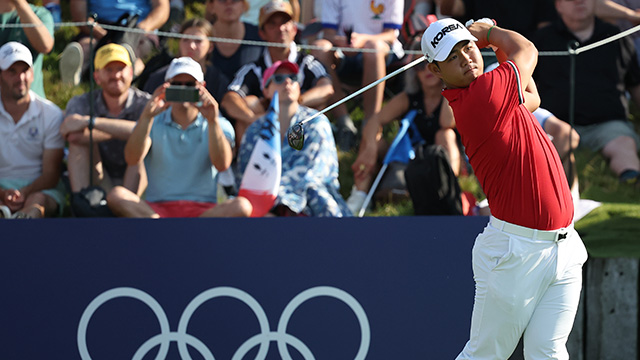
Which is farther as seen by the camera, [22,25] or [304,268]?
[22,25]

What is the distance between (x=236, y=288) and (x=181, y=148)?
129 centimetres

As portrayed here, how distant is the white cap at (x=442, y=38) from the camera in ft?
12.5

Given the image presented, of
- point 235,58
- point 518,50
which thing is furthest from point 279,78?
point 518,50

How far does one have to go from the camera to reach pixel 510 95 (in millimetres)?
3816

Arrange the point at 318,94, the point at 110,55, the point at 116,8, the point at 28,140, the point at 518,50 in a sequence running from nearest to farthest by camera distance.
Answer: the point at 518,50
the point at 28,140
the point at 110,55
the point at 318,94
the point at 116,8

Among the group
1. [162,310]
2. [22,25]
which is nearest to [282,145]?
[162,310]

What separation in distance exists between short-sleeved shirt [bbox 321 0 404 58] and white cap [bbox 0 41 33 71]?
8.11 ft

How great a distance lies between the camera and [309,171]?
6.06 metres

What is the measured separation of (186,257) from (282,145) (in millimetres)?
1404

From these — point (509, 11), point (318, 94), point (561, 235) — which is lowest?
point (318, 94)

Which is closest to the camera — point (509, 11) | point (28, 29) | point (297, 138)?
point (297, 138)

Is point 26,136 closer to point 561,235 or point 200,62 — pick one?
point 200,62

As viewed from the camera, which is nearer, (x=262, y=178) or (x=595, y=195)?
(x=262, y=178)

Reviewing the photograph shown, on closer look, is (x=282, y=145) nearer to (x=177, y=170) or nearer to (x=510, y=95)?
(x=177, y=170)
